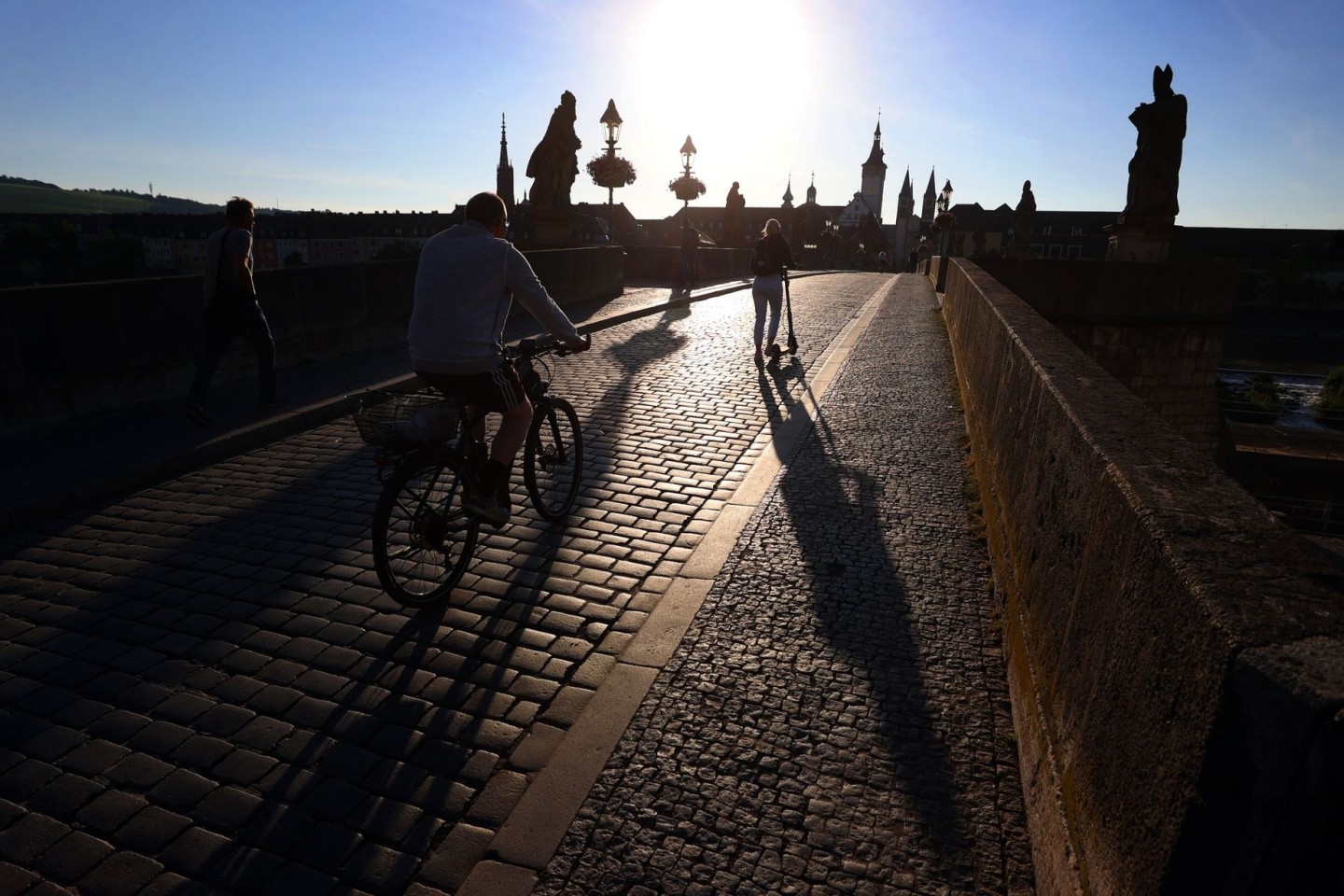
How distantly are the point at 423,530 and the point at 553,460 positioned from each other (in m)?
1.44

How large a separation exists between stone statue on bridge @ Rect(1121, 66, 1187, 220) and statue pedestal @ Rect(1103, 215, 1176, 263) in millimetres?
134

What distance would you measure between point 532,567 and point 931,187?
132 meters

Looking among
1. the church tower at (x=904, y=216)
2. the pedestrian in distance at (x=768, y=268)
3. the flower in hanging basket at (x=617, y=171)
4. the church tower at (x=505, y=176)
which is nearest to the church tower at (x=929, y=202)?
the church tower at (x=904, y=216)

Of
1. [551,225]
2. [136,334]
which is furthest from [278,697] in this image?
[551,225]

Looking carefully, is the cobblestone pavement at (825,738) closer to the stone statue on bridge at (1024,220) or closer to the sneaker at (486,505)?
the sneaker at (486,505)

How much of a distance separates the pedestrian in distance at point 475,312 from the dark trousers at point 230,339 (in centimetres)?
414

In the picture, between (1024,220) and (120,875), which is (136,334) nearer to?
(120,875)

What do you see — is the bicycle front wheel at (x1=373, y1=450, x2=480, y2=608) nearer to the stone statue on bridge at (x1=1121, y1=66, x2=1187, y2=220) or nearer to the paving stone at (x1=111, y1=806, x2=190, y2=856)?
the paving stone at (x1=111, y1=806, x2=190, y2=856)

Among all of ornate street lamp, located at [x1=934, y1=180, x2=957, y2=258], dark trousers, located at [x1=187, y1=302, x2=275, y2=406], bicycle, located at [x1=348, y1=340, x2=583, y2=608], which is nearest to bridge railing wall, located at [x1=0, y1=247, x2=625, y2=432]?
dark trousers, located at [x1=187, y1=302, x2=275, y2=406]

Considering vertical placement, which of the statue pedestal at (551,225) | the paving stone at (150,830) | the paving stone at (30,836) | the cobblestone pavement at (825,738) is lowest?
the paving stone at (150,830)

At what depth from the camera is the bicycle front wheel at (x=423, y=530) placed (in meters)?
3.80

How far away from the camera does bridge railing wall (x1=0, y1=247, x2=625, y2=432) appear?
691 centimetres

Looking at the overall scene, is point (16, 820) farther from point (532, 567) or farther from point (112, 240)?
point (112, 240)

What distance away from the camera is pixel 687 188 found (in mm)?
34625
